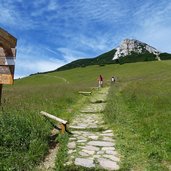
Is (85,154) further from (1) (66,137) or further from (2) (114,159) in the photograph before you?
(1) (66,137)

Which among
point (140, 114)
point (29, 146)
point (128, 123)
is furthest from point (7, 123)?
point (140, 114)

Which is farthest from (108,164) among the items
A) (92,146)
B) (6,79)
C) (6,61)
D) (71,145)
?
(6,61)

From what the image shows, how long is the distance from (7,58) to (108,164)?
11.5ft

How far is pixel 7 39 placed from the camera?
6.86 meters

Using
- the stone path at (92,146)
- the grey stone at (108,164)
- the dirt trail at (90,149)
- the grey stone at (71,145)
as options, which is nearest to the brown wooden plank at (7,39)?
the dirt trail at (90,149)

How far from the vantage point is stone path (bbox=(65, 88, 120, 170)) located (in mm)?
8123

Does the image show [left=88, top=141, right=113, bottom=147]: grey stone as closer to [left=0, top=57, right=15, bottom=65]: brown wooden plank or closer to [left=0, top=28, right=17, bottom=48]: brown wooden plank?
[left=0, top=57, right=15, bottom=65]: brown wooden plank

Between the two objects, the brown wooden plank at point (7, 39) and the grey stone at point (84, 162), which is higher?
the brown wooden plank at point (7, 39)

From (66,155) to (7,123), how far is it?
6.71 ft

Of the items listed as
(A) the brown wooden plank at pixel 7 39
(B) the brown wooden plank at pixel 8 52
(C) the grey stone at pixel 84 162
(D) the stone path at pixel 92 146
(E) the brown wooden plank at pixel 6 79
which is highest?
(A) the brown wooden plank at pixel 7 39

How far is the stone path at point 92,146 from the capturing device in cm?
812

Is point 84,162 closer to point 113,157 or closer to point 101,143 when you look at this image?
point 113,157

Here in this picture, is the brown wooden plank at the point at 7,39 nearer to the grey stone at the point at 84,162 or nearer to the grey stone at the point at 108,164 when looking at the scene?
the grey stone at the point at 84,162

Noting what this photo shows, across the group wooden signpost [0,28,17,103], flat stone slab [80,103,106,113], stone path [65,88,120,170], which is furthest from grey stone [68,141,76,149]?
flat stone slab [80,103,106,113]
